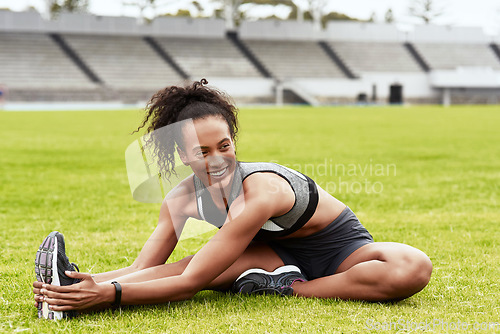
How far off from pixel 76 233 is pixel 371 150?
24.5 ft

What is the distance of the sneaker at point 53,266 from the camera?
2.65 metres

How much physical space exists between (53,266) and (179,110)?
845 mm

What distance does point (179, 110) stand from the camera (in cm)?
299

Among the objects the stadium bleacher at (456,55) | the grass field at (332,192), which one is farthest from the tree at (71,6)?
the grass field at (332,192)

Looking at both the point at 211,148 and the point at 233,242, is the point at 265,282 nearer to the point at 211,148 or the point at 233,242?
the point at 233,242

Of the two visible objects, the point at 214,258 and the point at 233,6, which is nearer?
the point at 214,258

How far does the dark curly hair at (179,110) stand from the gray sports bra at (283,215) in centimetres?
19

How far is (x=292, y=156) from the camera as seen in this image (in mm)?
10344

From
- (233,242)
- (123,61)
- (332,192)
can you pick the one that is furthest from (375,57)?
(233,242)

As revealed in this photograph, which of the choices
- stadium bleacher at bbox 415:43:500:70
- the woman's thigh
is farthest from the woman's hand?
stadium bleacher at bbox 415:43:500:70

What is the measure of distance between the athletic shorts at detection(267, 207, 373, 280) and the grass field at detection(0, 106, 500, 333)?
0.80ft

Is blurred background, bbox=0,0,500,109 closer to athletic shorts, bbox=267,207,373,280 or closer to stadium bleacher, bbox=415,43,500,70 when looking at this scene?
stadium bleacher, bbox=415,43,500,70

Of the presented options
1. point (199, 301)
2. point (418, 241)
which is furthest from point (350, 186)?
point (199, 301)

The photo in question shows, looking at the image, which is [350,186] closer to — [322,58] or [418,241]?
[418,241]
